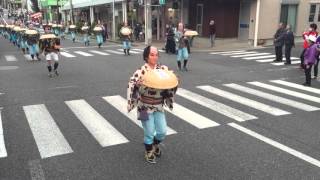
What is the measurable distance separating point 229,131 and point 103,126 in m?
2.56

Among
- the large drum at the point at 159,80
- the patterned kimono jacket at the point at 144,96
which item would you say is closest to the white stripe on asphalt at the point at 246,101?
the patterned kimono jacket at the point at 144,96

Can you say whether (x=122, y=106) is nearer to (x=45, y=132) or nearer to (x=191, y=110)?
(x=191, y=110)

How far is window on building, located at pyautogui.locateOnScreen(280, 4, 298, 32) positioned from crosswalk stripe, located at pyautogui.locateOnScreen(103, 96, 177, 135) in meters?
20.1

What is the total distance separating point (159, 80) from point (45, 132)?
10.7 ft

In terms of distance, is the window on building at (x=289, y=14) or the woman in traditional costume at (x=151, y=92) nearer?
the woman in traditional costume at (x=151, y=92)

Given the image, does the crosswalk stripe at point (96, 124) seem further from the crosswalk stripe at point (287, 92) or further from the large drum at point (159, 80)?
the crosswalk stripe at point (287, 92)

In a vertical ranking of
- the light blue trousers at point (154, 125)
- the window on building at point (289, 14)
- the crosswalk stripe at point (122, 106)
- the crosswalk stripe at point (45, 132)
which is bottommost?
the crosswalk stripe at point (45, 132)

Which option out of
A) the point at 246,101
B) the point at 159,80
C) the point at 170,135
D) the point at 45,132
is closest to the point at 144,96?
the point at 159,80

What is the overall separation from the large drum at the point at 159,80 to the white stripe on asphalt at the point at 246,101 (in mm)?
4285

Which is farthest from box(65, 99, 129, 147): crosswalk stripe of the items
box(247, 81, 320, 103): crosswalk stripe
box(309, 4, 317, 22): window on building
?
box(309, 4, 317, 22): window on building

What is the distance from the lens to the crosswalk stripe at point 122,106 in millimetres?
8247

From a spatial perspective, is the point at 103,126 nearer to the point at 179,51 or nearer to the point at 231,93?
the point at 231,93

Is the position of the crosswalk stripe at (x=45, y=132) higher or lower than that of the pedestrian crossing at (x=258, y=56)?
lower

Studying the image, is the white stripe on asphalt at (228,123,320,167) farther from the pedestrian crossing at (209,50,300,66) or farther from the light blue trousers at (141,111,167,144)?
the pedestrian crossing at (209,50,300,66)
